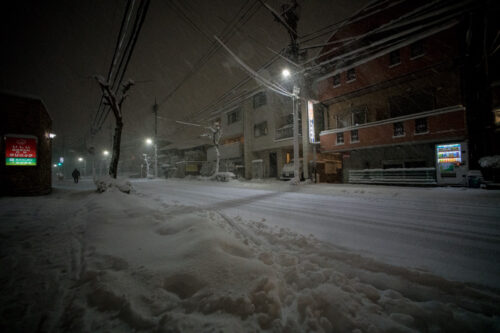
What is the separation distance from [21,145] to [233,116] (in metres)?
21.5

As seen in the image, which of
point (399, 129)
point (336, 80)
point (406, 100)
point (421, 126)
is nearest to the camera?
point (421, 126)

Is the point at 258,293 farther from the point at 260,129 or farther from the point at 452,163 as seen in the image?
the point at 260,129

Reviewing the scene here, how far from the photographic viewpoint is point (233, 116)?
90.5 ft

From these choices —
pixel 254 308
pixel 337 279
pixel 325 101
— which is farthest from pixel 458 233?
pixel 325 101

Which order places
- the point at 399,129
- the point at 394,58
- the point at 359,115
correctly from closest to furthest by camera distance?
the point at 399,129 → the point at 394,58 → the point at 359,115

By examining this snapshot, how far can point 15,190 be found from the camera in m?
8.94

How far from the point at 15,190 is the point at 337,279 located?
1425 centimetres

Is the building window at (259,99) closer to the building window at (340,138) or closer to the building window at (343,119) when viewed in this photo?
the building window at (343,119)

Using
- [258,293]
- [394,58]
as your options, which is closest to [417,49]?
[394,58]

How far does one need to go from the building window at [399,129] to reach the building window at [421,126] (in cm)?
72

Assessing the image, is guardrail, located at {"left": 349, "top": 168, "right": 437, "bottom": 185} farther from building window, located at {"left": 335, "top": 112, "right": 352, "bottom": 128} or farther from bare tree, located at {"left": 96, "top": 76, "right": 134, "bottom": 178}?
bare tree, located at {"left": 96, "top": 76, "right": 134, "bottom": 178}

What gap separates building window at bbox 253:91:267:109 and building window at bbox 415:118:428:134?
15.4 meters

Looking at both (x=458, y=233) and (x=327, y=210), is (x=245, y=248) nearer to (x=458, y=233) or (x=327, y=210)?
(x=327, y=210)

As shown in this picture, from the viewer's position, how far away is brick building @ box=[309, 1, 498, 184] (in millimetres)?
10648
